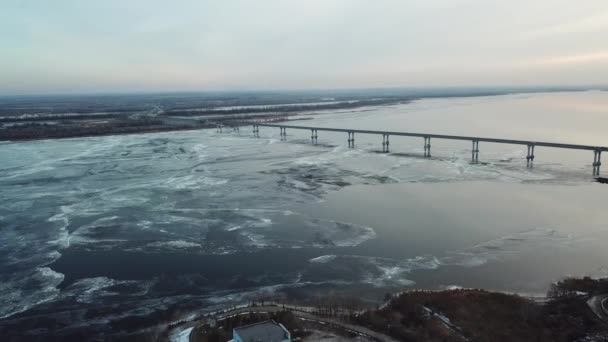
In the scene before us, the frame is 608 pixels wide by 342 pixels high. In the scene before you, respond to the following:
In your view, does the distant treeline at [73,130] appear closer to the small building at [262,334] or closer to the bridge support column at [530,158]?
the bridge support column at [530,158]

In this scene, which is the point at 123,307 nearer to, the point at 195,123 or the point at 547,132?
the point at 547,132

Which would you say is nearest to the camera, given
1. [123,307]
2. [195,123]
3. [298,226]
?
[123,307]

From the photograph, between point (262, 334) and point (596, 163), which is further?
point (596, 163)

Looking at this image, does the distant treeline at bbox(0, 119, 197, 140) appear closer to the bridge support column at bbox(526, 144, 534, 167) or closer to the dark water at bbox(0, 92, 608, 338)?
the dark water at bbox(0, 92, 608, 338)

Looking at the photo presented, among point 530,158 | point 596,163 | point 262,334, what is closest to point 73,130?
point 530,158

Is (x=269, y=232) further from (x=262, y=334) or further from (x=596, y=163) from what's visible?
(x=596, y=163)

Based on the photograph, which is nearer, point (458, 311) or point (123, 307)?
point (458, 311)

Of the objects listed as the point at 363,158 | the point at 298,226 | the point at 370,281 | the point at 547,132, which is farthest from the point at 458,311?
the point at 547,132
